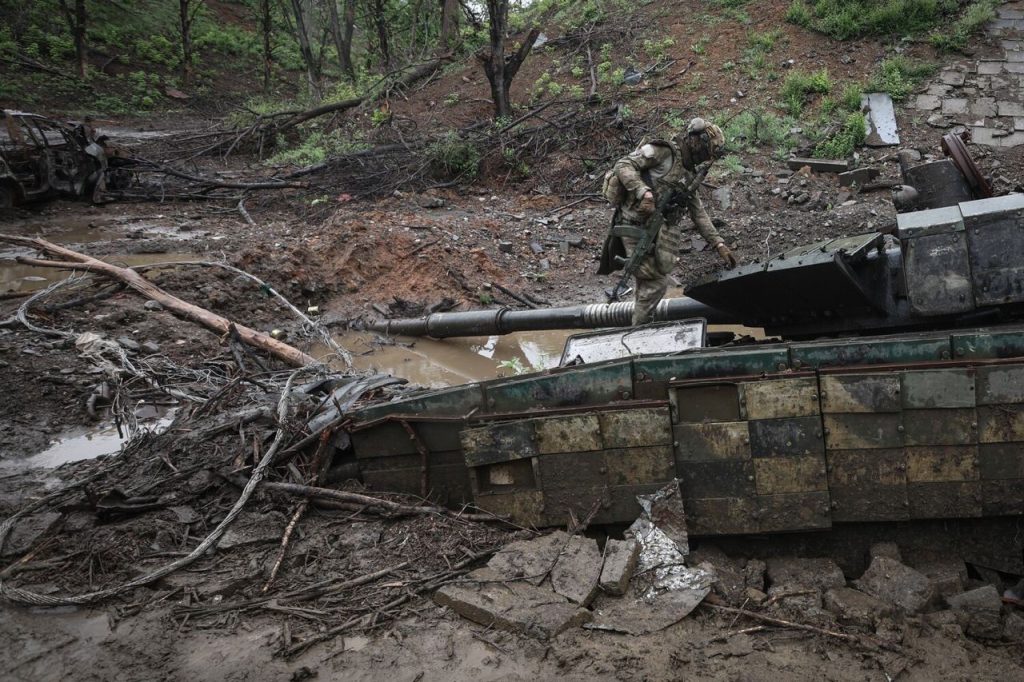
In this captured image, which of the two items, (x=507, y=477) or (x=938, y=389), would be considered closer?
(x=938, y=389)

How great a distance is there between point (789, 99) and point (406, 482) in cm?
1105

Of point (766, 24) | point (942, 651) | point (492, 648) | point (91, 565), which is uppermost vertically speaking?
point (766, 24)

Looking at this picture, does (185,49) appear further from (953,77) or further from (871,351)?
(871,351)

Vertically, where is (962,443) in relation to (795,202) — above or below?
below

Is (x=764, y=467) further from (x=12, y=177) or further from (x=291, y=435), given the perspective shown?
(x=12, y=177)

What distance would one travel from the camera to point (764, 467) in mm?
4594

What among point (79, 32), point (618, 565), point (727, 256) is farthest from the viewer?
point (79, 32)

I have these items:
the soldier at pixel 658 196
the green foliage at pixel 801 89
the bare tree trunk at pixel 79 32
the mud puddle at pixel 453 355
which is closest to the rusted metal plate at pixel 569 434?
the soldier at pixel 658 196

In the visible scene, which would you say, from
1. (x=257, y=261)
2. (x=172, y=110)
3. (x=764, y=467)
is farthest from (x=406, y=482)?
(x=172, y=110)

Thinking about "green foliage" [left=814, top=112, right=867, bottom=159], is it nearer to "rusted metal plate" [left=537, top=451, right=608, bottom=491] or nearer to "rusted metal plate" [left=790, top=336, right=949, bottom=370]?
"rusted metal plate" [left=790, top=336, right=949, bottom=370]

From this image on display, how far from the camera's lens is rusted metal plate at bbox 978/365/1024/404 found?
13.9ft

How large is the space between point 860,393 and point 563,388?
1581 millimetres

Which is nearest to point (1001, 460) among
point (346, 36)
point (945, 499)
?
point (945, 499)

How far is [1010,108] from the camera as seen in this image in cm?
1289
